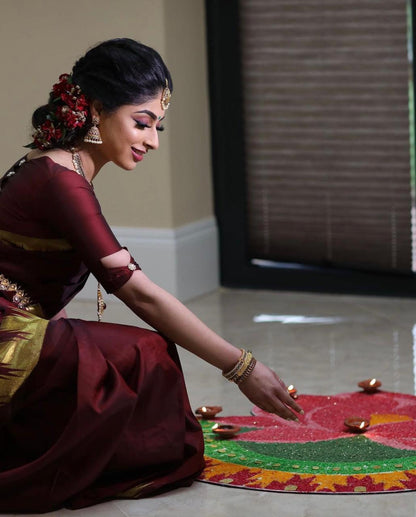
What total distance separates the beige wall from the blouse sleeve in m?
2.25

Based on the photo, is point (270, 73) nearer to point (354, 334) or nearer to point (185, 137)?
point (185, 137)

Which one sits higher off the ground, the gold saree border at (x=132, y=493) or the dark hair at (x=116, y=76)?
the dark hair at (x=116, y=76)

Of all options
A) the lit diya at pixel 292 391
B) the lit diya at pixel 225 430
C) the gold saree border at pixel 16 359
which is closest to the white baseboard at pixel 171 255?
the lit diya at pixel 292 391

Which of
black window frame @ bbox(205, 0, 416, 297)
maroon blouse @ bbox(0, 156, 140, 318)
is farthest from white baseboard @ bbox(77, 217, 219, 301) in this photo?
maroon blouse @ bbox(0, 156, 140, 318)

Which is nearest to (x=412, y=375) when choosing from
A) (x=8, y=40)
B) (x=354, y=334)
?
(x=354, y=334)

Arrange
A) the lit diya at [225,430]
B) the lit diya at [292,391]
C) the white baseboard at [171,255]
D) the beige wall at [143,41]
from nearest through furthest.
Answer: the lit diya at [225,430]
the lit diya at [292,391]
the beige wall at [143,41]
the white baseboard at [171,255]

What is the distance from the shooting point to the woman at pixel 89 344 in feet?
9.04

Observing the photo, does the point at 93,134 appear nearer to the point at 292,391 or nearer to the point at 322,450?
the point at 322,450

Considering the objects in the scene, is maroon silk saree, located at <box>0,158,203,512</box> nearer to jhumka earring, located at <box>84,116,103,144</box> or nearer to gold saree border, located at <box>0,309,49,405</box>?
gold saree border, located at <box>0,309,49,405</box>

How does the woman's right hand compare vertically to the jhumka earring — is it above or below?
below

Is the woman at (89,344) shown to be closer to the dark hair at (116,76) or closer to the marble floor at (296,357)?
the dark hair at (116,76)

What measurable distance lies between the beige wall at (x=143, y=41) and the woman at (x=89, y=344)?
2.09 meters

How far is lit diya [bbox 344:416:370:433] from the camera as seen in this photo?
3250 millimetres

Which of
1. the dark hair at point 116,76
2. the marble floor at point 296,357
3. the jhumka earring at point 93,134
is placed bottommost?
the marble floor at point 296,357
